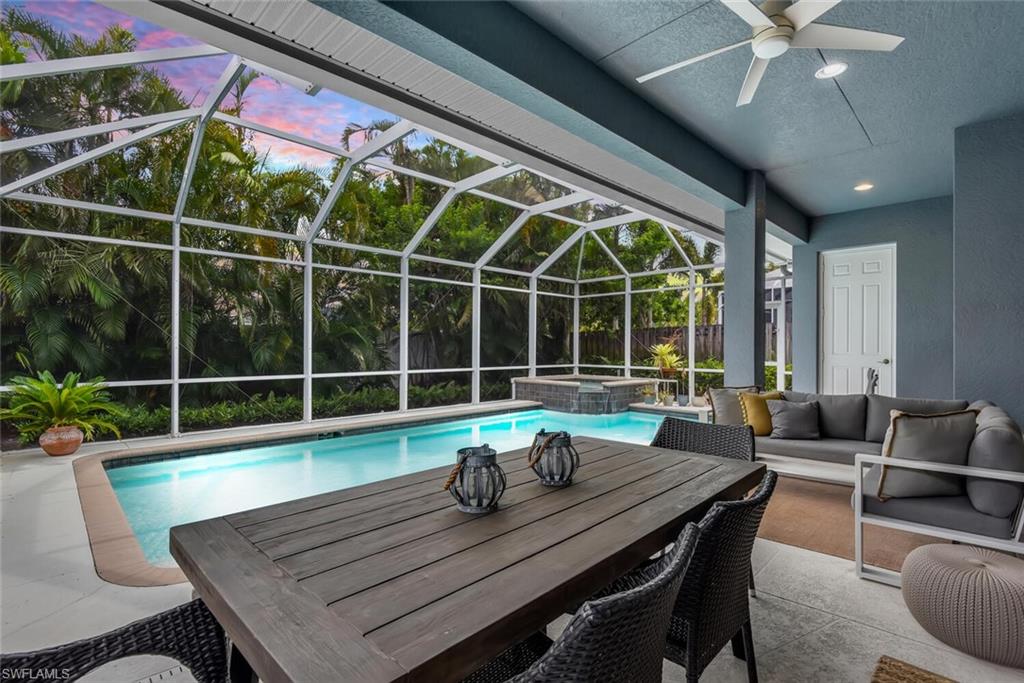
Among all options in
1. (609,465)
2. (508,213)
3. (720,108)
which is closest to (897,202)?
(720,108)

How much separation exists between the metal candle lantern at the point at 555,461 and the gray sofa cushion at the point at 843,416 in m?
3.62

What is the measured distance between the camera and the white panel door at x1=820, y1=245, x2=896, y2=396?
6.39 meters

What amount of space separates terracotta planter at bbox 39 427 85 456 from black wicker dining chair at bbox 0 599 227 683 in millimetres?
5276

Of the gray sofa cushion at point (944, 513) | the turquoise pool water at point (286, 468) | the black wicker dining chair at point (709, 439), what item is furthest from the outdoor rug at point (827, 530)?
the turquoise pool water at point (286, 468)

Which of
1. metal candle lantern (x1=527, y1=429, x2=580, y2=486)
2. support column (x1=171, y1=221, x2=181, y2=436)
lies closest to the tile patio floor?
metal candle lantern (x1=527, y1=429, x2=580, y2=486)

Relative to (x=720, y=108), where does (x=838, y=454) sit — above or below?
below

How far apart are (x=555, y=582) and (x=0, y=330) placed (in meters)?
7.32

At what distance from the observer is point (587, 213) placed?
8578 millimetres

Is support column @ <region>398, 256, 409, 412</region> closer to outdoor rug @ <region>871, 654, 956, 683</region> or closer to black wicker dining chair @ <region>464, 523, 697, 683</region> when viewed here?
outdoor rug @ <region>871, 654, 956, 683</region>

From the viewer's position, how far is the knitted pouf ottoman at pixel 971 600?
1.83 meters

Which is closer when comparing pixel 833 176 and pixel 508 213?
pixel 833 176

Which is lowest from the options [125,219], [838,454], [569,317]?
[838,454]

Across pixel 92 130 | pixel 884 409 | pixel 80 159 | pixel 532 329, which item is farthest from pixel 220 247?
pixel 884 409

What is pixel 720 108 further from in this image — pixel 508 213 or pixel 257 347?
pixel 257 347
